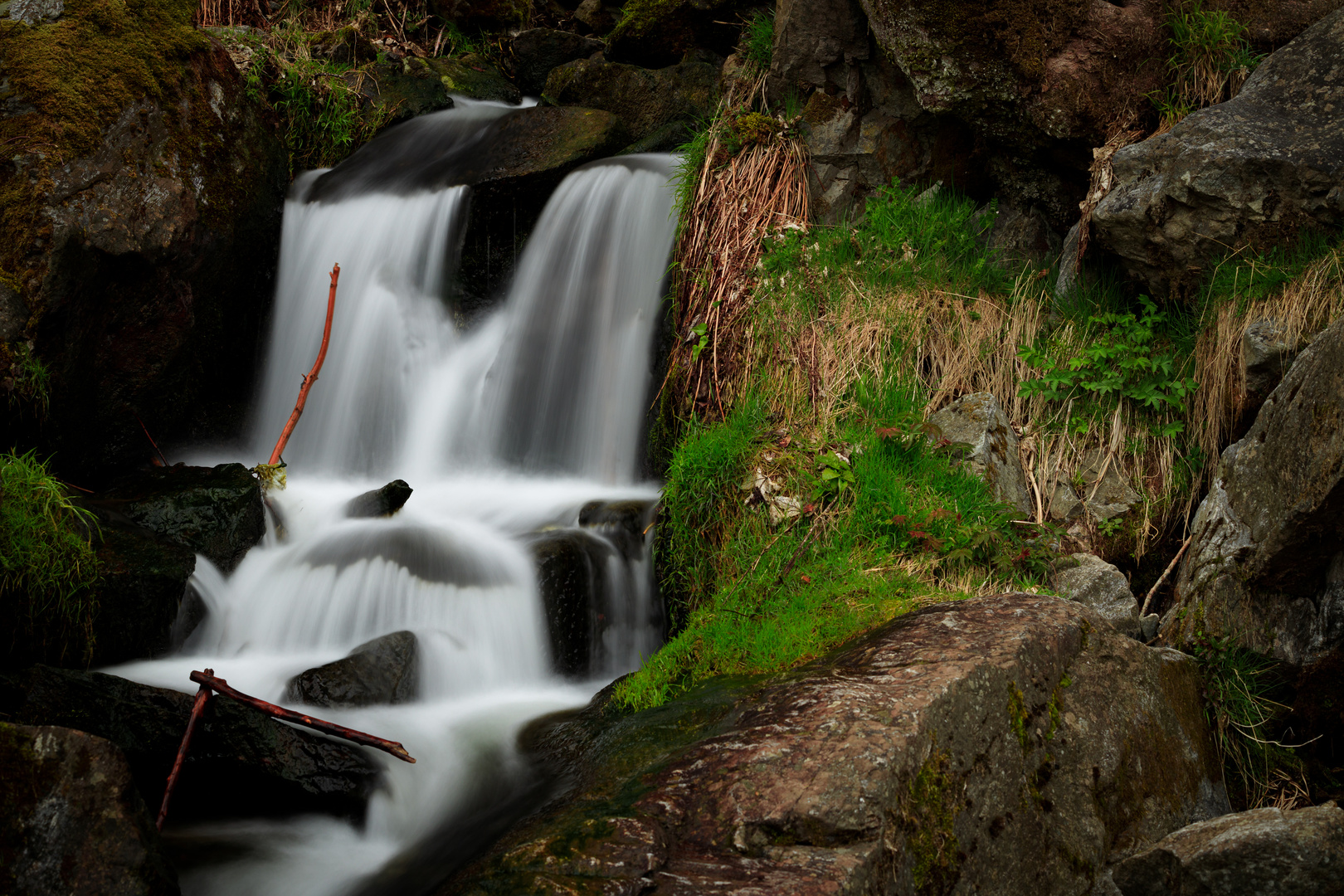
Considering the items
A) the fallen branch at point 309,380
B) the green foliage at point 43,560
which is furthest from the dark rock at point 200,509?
the fallen branch at point 309,380

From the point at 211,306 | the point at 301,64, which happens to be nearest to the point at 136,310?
the point at 211,306

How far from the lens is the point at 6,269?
4.39 metres

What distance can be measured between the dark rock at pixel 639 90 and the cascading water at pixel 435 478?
102 centimetres

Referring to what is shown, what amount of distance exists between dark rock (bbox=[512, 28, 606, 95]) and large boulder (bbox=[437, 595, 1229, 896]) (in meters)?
7.54

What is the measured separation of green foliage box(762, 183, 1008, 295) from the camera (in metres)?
4.61

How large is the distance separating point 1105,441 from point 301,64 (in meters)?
6.74

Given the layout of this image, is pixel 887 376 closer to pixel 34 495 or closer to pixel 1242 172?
pixel 1242 172

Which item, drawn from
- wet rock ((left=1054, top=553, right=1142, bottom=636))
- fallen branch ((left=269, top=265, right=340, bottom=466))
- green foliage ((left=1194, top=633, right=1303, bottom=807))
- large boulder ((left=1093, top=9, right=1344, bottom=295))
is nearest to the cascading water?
fallen branch ((left=269, top=265, right=340, bottom=466))

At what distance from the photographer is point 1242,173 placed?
3717 millimetres

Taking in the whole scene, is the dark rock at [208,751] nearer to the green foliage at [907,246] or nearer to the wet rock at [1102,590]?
the wet rock at [1102,590]

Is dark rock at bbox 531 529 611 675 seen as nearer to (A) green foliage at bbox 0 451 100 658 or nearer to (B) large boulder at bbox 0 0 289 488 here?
(A) green foliage at bbox 0 451 100 658

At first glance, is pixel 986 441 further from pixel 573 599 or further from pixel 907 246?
pixel 573 599

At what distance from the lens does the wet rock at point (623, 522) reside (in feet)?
14.3

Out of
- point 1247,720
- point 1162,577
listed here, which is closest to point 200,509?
point 1162,577
